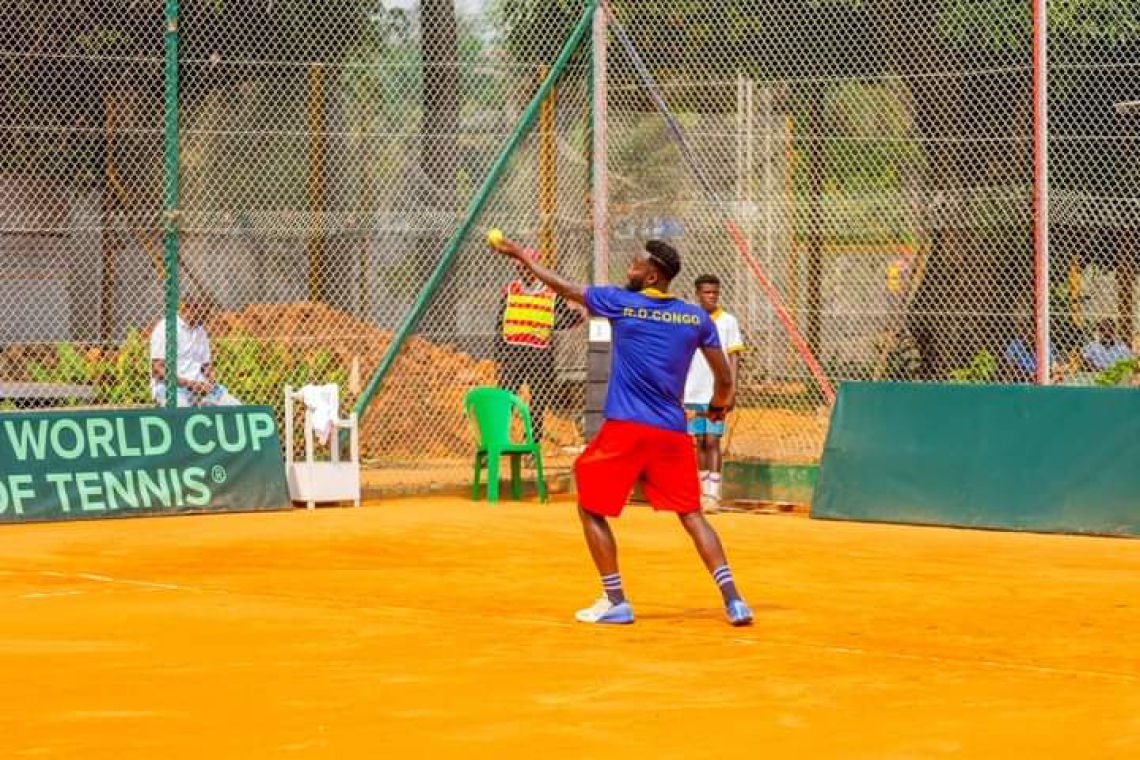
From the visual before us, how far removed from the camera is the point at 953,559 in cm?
1405

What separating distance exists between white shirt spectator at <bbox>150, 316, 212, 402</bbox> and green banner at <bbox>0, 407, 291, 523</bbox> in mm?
649

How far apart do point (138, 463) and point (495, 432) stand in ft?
9.94

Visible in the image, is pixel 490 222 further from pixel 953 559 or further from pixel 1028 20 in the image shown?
pixel 1028 20

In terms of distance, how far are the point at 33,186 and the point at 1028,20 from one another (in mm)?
10900

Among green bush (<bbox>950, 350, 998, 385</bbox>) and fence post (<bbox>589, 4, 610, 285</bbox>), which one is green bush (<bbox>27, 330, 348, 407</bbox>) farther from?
green bush (<bbox>950, 350, 998, 385</bbox>)

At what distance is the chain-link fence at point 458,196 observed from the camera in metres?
18.3

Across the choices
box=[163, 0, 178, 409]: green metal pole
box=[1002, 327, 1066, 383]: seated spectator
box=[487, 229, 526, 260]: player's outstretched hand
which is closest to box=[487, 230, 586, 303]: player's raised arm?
box=[487, 229, 526, 260]: player's outstretched hand

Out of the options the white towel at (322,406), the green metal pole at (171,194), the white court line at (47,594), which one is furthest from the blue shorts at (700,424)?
the white court line at (47,594)

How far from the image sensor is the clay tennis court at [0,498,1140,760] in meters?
7.78

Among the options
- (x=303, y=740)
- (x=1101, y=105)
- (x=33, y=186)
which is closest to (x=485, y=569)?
(x=303, y=740)

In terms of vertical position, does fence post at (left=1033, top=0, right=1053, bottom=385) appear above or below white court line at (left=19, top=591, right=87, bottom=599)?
above

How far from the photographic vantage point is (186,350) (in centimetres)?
1731

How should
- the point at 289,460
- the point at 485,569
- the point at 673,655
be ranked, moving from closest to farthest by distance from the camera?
the point at 673,655 < the point at 485,569 < the point at 289,460

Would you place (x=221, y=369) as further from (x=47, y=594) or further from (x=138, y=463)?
(x=47, y=594)
